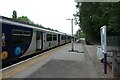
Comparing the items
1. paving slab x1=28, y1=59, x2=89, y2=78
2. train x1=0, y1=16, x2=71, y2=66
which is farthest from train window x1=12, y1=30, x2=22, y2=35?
paving slab x1=28, y1=59, x2=89, y2=78

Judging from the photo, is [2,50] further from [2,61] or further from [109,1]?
[109,1]

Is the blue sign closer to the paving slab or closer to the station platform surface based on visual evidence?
the station platform surface

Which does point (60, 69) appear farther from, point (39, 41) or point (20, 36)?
point (39, 41)

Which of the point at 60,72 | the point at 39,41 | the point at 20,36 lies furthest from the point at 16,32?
the point at 39,41

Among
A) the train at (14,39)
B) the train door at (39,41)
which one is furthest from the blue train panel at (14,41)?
the train door at (39,41)

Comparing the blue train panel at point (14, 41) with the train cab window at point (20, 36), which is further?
the train cab window at point (20, 36)

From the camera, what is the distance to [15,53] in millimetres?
14508

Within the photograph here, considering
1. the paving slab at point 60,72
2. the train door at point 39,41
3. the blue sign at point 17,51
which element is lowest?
the paving slab at point 60,72

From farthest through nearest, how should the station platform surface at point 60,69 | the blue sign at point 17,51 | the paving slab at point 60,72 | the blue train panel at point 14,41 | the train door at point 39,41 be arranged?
the train door at point 39,41 → the blue sign at point 17,51 → the blue train panel at point 14,41 → the station platform surface at point 60,69 → the paving slab at point 60,72

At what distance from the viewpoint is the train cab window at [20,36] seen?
14163 millimetres

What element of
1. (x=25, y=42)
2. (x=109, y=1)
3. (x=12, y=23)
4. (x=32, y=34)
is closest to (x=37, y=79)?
(x=12, y=23)

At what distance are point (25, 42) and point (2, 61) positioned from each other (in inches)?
175

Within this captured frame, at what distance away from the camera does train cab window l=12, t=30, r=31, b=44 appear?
14.2 m

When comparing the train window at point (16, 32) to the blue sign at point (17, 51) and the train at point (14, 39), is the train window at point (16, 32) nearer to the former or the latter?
the train at point (14, 39)
